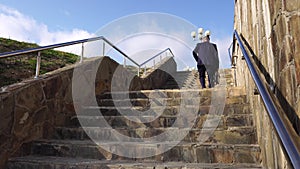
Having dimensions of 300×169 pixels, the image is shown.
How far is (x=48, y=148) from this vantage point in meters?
2.86

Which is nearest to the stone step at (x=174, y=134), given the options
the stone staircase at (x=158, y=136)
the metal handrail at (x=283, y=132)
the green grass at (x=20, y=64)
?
the stone staircase at (x=158, y=136)

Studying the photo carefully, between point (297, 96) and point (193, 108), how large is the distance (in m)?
2.44

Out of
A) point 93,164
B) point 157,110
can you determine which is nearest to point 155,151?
point 93,164

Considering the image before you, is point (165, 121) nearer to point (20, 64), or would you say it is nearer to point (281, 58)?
point (281, 58)

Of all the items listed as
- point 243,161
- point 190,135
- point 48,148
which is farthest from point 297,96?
point 48,148

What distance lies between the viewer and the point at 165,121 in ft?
11.1

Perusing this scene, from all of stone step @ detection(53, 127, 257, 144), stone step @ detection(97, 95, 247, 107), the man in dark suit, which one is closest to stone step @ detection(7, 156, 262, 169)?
stone step @ detection(53, 127, 257, 144)

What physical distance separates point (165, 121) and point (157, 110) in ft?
1.46

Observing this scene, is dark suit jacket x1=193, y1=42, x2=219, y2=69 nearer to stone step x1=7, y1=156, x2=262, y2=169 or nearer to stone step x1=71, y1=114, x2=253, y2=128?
stone step x1=71, y1=114, x2=253, y2=128

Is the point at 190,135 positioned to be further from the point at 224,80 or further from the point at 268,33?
the point at 224,80

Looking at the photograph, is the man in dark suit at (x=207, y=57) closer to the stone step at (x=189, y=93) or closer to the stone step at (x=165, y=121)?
the stone step at (x=189, y=93)

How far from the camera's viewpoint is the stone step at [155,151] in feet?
8.00

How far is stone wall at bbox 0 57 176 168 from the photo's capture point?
106 inches

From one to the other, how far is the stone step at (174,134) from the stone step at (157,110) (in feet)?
2.06
